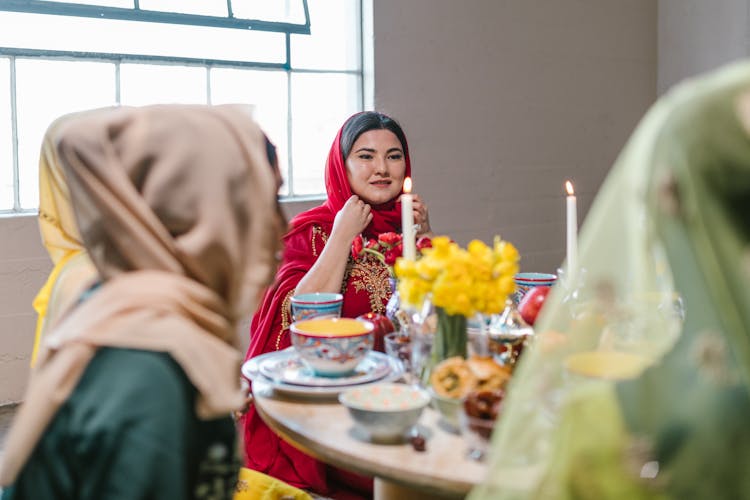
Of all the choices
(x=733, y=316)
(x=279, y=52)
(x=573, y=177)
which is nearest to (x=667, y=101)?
(x=733, y=316)

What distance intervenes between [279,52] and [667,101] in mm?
3721

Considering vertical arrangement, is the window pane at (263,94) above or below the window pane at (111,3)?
below

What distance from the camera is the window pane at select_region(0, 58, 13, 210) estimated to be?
3611 millimetres

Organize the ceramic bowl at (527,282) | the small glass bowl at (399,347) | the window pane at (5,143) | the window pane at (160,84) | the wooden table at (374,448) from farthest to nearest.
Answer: the window pane at (160,84)
the window pane at (5,143)
the ceramic bowl at (527,282)
the small glass bowl at (399,347)
the wooden table at (374,448)

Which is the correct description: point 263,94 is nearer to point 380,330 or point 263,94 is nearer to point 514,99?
point 514,99

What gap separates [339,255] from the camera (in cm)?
243

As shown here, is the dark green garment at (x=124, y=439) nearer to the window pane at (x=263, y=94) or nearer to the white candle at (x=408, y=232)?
the white candle at (x=408, y=232)

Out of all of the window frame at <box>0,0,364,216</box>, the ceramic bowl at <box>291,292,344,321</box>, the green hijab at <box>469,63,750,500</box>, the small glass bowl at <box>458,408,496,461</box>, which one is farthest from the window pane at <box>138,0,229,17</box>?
the green hijab at <box>469,63,750,500</box>

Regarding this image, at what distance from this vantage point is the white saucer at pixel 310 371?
1523mm

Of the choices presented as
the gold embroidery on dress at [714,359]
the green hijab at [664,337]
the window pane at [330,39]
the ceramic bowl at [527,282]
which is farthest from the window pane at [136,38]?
the gold embroidery on dress at [714,359]

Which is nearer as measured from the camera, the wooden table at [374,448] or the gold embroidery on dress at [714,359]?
the gold embroidery on dress at [714,359]

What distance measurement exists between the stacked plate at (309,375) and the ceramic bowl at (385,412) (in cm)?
13

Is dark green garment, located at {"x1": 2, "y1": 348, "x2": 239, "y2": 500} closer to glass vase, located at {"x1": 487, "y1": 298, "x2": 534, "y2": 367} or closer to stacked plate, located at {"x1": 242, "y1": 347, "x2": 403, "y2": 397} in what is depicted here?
stacked plate, located at {"x1": 242, "y1": 347, "x2": 403, "y2": 397}

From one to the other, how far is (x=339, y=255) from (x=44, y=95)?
2072mm
